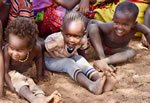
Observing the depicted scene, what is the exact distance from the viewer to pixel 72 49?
9.90 ft

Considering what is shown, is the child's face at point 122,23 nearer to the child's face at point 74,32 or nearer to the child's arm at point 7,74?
the child's face at point 74,32

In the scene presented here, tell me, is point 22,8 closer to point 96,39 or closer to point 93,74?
point 96,39

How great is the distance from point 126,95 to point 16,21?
89cm

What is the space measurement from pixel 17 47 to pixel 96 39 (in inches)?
33.8

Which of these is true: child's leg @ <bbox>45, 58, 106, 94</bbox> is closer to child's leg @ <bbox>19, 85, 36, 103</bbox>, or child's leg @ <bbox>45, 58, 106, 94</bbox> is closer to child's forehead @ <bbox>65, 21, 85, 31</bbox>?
child's forehead @ <bbox>65, 21, 85, 31</bbox>

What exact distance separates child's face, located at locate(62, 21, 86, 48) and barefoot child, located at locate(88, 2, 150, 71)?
0.30m

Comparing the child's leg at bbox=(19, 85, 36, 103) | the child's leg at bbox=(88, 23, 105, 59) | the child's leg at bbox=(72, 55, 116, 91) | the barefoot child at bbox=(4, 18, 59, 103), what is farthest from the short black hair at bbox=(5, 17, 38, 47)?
the child's leg at bbox=(88, 23, 105, 59)

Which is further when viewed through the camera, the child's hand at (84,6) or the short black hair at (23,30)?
the child's hand at (84,6)

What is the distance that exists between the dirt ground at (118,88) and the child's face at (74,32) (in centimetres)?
31

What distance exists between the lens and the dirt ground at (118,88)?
2.60 metres

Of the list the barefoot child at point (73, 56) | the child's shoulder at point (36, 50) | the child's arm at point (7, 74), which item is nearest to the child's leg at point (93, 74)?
the barefoot child at point (73, 56)

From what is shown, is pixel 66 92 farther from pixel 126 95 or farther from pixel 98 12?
pixel 98 12

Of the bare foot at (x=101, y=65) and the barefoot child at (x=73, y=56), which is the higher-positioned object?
the barefoot child at (x=73, y=56)

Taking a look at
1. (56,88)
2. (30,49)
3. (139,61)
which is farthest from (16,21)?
(139,61)
